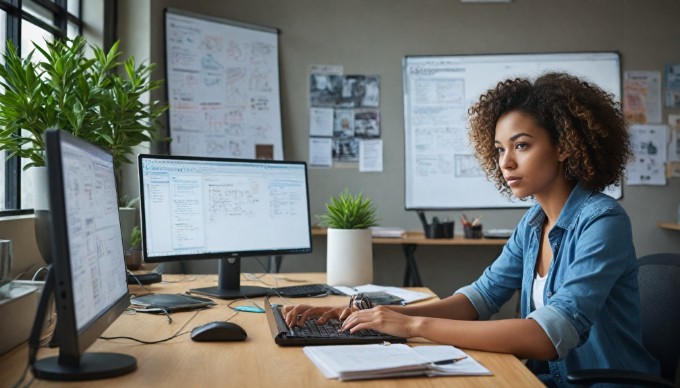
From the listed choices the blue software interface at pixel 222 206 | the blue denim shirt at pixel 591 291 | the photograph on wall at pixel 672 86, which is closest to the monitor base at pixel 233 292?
the blue software interface at pixel 222 206

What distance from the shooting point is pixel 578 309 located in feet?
4.38

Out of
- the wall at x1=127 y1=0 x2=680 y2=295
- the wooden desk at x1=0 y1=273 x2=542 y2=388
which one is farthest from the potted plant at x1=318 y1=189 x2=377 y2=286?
the wall at x1=127 y1=0 x2=680 y2=295

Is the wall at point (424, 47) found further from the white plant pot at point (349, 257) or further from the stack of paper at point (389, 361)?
the stack of paper at point (389, 361)

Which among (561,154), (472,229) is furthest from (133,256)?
(472,229)

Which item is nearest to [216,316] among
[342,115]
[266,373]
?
[266,373]

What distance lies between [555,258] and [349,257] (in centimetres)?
83

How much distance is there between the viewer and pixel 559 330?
130 cm

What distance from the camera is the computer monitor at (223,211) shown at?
1845 mm

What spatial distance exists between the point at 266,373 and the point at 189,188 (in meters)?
0.89

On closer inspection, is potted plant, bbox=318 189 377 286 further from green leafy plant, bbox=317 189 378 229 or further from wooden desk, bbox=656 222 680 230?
wooden desk, bbox=656 222 680 230

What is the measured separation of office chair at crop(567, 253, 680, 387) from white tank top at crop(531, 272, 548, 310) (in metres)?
0.26

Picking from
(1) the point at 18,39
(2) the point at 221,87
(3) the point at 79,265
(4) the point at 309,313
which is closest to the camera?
(3) the point at 79,265

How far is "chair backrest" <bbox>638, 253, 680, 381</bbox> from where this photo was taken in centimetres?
157

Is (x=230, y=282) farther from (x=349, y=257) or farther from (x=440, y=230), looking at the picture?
(x=440, y=230)
